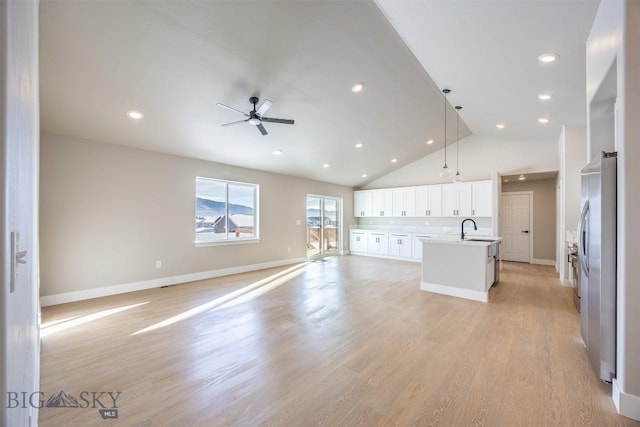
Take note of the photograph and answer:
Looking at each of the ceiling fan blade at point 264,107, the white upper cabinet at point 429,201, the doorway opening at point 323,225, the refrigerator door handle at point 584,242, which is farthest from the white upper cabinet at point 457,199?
the ceiling fan blade at point 264,107

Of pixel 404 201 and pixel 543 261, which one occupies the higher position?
pixel 404 201

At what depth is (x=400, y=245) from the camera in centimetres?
799

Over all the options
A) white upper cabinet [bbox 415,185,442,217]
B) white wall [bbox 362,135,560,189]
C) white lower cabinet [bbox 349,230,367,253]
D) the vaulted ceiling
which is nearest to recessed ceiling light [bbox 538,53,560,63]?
the vaulted ceiling

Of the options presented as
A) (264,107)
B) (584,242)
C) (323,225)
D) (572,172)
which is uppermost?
(264,107)

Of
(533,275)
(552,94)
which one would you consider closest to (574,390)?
(552,94)

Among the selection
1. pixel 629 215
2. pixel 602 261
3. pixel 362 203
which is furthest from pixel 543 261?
pixel 629 215

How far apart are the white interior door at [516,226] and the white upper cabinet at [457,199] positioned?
1.55 metres

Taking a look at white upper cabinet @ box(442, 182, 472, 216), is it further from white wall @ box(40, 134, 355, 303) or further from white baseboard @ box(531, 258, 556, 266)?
white wall @ box(40, 134, 355, 303)

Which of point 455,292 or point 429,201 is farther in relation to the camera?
point 429,201

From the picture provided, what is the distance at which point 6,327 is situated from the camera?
506mm

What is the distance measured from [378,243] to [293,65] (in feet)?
20.7

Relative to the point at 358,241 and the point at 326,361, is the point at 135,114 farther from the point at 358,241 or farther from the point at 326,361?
the point at 358,241

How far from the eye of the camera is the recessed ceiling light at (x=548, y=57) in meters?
2.99

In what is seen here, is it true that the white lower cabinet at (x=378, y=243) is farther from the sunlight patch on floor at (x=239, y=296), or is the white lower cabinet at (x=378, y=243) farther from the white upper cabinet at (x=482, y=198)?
the sunlight patch on floor at (x=239, y=296)
